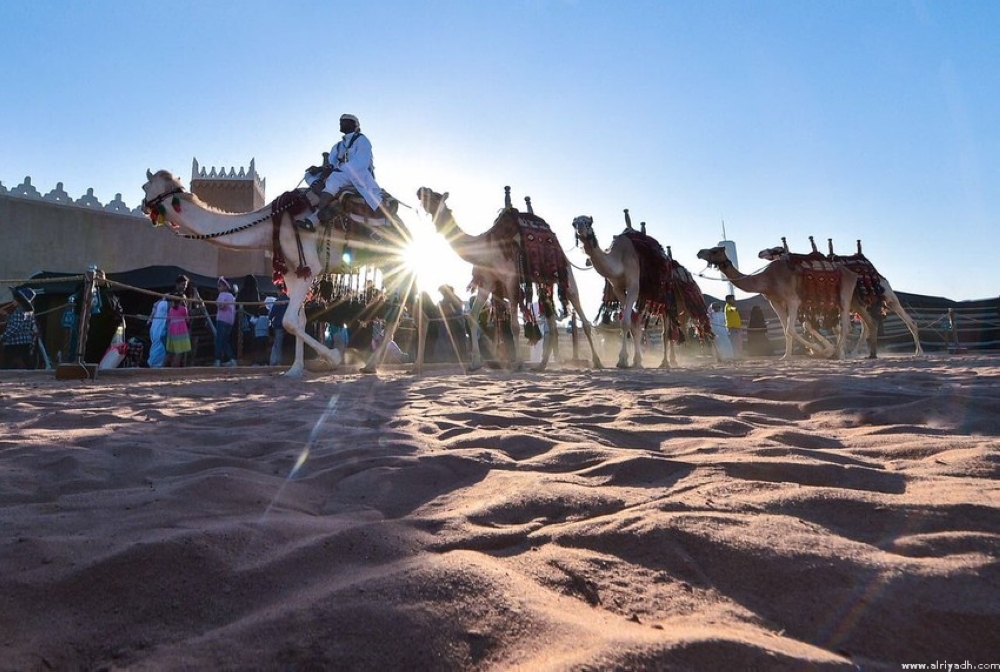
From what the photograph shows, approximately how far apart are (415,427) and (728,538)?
69.2 inches

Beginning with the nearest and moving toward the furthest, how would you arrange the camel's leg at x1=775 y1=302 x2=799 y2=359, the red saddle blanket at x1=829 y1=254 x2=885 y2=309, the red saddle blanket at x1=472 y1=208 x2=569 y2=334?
1. the red saddle blanket at x1=472 y1=208 x2=569 y2=334
2. the camel's leg at x1=775 y1=302 x2=799 y2=359
3. the red saddle blanket at x1=829 y1=254 x2=885 y2=309

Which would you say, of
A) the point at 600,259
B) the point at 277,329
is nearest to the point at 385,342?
the point at 600,259

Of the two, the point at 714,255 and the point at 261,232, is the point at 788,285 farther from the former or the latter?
the point at 261,232

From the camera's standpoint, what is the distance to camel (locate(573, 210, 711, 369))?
30.1 feet

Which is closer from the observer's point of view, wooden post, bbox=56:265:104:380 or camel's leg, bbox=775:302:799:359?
wooden post, bbox=56:265:104:380

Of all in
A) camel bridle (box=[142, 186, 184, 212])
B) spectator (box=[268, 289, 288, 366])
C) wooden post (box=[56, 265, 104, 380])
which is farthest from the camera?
spectator (box=[268, 289, 288, 366])

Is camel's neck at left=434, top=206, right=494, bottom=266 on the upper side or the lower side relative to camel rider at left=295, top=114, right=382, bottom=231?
lower

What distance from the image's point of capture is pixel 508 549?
1264mm

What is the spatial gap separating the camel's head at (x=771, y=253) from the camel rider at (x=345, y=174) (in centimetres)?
777

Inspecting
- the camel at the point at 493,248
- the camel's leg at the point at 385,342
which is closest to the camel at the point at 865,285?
the camel at the point at 493,248

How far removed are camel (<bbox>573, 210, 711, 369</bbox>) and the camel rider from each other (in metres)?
3.31

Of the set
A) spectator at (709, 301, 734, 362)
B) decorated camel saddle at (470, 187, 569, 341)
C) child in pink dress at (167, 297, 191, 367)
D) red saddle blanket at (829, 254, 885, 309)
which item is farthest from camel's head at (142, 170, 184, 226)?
spectator at (709, 301, 734, 362)

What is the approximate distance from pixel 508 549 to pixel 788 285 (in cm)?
1104

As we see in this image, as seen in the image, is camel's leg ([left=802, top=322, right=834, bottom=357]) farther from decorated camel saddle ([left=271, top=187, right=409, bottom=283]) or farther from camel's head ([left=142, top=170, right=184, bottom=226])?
camel's head ([left=142, top=170, right=184, bottom=226])
